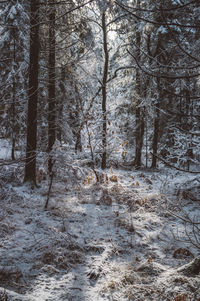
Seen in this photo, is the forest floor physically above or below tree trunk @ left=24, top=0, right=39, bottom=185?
below

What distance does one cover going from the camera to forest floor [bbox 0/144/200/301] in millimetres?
3264

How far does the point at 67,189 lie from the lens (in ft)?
27.1

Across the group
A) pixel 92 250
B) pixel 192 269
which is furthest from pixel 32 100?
pixel 192 269

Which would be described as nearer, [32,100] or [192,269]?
[192,269]

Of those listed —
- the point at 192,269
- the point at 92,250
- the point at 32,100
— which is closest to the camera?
the point at 192,269

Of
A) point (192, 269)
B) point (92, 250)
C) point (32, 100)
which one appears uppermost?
point (32, 100)

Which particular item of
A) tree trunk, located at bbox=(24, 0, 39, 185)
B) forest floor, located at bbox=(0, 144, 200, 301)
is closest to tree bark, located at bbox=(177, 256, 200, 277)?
forest floor, located at bbox=(0, 144, 200, 301)

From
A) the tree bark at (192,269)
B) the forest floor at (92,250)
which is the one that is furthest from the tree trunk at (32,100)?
the tree bark at (192,269)

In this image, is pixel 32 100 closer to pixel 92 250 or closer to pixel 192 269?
pixel 92 250

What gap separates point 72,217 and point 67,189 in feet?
7.64

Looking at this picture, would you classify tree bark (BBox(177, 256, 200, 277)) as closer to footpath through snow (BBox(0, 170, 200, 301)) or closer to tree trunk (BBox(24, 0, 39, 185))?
footpath through snow (BBox(0, 170, 200, 301))

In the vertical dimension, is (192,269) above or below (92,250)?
above

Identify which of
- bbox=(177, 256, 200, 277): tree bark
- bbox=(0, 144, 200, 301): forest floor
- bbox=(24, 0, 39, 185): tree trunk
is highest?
bbox=(24, 0, 39, 185): tree trunk

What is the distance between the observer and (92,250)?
15.1 ft
